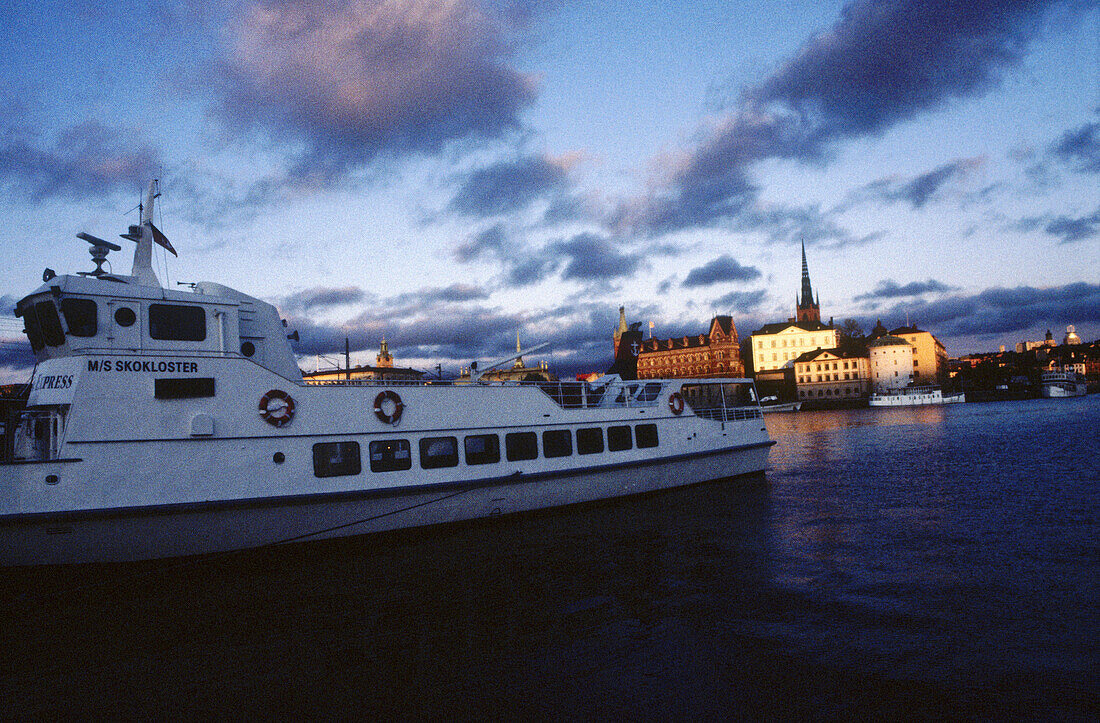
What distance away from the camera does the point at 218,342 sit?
38.3 feet

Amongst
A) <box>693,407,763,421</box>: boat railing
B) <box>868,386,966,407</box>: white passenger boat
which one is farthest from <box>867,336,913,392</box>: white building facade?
<box>693,407,763,421</box>: boat railing

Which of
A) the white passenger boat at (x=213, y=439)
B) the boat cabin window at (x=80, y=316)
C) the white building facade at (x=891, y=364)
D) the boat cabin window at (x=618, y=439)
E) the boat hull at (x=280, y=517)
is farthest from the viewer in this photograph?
the white building facade at (x=891, y=364)

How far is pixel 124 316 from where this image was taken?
1096cm

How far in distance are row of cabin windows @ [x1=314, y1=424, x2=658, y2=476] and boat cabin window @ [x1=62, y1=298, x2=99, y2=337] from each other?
4.46 meters

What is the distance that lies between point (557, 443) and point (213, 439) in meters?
7.76

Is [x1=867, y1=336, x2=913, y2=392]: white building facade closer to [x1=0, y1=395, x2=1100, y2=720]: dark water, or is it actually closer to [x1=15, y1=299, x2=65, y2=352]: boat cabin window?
[x1=0, y1=395, x2=1100, y2=720]: dark water

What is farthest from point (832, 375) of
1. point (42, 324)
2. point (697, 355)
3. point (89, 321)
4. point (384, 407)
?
point (42, 324)

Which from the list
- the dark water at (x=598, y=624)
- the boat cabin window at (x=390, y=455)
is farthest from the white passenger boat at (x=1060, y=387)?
the boat cabin window at (x=390, y=455)

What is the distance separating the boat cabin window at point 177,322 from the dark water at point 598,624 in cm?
424

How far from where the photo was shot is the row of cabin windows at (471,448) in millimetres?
12109

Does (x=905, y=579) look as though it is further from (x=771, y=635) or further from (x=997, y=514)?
(x=997, y=514)

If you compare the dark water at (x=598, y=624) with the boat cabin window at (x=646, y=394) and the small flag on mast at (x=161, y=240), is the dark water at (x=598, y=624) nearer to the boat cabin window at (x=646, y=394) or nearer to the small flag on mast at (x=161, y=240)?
the boat cabin window at (x=646, y=394)

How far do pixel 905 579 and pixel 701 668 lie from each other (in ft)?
16.5

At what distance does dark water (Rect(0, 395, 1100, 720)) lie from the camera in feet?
21.0
